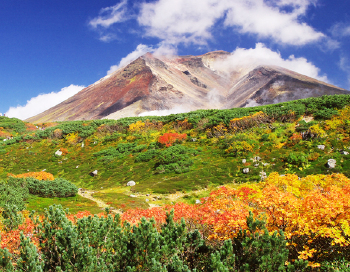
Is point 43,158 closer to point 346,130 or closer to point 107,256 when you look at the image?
point 107,256

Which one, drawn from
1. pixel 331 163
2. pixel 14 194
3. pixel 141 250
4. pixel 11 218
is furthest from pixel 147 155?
pixel 141 250

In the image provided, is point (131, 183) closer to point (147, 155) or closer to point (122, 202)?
point (147, 155)

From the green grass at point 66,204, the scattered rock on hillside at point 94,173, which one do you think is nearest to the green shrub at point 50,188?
the green grass at point 66,204

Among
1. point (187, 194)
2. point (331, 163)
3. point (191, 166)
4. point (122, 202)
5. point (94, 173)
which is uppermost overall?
point (94, 173)

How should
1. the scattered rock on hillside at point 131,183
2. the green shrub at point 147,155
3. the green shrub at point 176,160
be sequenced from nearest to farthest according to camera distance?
the scattered rock on hillside at point 131,183
the green shrub at point 176,160
the green shrub at point 147,155

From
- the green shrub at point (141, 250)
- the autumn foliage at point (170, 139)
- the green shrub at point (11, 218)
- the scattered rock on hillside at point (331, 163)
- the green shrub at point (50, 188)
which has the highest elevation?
the autumn foliage at point (170, 139)

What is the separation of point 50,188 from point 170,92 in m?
125

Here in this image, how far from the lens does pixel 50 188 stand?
19094 millimetres

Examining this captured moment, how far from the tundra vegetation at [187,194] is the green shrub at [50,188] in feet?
0.31

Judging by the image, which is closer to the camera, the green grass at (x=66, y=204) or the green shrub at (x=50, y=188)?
the green grass at (x=66, y=204)

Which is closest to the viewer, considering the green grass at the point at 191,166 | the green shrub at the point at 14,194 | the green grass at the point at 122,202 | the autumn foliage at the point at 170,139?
the green shrub at the point at 14,194

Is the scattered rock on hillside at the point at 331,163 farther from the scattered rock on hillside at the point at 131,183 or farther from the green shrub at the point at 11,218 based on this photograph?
the green shrub at the point at 11,218

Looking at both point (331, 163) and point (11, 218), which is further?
point (331, 163)

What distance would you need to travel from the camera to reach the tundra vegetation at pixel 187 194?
598 cm
